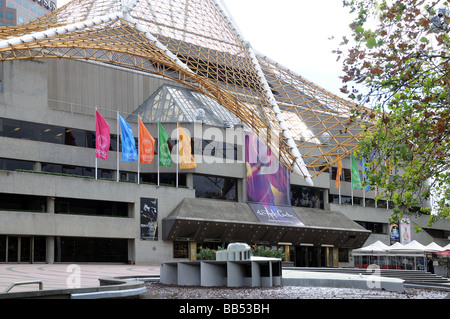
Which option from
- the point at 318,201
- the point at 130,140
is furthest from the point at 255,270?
the point at 318,201

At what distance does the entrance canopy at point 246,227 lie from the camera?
51.9m

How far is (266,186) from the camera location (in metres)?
58.4

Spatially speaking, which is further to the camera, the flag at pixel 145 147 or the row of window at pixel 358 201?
the row of window at pixel 358 201

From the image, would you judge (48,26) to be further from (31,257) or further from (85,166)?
(31,257)

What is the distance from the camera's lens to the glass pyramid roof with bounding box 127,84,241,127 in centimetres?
5625

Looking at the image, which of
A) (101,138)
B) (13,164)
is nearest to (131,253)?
(101,138)

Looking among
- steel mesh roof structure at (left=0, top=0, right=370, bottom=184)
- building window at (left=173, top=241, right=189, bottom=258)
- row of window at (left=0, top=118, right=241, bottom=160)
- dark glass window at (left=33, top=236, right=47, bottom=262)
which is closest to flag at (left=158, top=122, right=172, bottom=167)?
steel mesh roof structure at (left=0, top=0, right=370, bottom=184)

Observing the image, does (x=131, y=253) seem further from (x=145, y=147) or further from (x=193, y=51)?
(x=193, y=51)

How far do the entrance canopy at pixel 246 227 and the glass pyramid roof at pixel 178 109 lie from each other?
7.58 meters

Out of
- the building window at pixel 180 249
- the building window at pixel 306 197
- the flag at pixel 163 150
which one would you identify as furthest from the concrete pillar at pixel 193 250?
the building window at pixel 306 197

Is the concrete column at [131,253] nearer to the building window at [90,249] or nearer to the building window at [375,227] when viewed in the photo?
the building window at [90,249]

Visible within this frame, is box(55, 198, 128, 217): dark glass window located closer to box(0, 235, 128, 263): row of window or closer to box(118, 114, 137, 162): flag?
box(0, 235, 128, 263): row of window

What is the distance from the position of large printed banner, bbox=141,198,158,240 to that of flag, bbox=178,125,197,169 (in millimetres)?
3889
